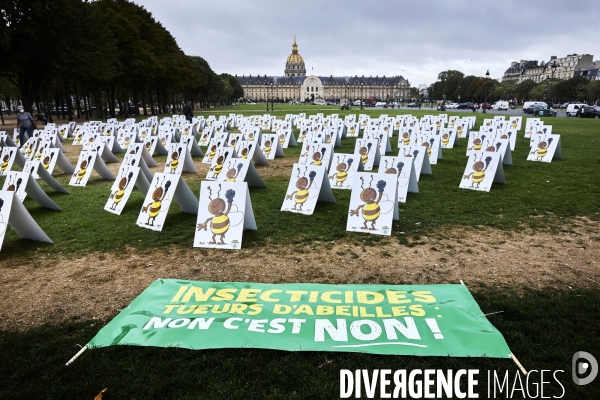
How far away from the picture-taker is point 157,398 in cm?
299

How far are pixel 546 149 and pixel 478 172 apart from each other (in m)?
5.95

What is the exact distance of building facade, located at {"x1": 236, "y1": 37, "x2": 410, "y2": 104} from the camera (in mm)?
174250

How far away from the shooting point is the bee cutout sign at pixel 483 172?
9.72 metres

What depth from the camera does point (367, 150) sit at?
12.1 metres

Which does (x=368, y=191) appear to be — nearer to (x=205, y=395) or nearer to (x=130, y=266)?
(x=130, y=266)

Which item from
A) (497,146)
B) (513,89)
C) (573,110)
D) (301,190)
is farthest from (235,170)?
(513,89)

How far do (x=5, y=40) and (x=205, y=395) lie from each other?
87.4ft

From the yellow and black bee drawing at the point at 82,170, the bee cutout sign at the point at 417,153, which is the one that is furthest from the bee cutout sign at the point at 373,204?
the yellow and black bee drawing at the point at 82,170

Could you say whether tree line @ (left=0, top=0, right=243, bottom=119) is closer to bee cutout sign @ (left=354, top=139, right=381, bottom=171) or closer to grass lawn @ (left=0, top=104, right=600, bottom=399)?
bee cutout sign @ (left=354, top=139, right=381, bottom=171)

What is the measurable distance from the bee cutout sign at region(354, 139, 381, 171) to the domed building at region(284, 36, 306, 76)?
18977 centimetres

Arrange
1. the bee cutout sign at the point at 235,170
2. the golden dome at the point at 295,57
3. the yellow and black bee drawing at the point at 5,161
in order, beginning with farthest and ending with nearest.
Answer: the golden dome at the point at 295,57
the yellow and black bee drawing at the point at 5,161
the bee cutout sign at the point at 235,170

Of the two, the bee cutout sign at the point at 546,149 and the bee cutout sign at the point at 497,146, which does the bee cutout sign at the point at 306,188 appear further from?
the bee cutout sign at the point at 546,149

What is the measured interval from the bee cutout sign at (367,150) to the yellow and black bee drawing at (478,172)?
2.78 m

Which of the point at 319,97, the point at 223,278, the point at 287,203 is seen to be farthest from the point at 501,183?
the point at 319,97
